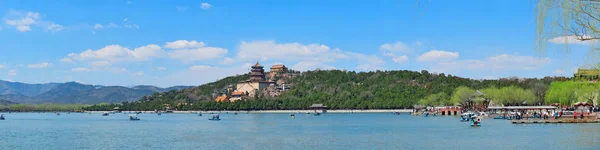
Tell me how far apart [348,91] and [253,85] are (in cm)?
2766

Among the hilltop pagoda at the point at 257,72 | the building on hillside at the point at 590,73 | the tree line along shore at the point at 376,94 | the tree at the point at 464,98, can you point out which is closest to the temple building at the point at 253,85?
the hilltop pagoda at the point at 257,72

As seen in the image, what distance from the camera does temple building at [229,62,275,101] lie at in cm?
17125

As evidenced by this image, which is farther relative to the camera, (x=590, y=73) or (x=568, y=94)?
(x=568, y=94)

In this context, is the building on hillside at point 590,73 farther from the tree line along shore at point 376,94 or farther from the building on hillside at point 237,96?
the building on hillside at point 237,96

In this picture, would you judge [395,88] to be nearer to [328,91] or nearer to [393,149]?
[328,91]

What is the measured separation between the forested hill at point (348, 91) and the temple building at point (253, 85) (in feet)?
22.2

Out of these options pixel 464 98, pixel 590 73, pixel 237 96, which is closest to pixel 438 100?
pixel 464 98

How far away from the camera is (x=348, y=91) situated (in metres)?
162

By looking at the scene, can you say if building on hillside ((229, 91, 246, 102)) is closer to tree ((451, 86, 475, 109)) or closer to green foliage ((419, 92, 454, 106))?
green foliage ((419, 92, 454, 106))

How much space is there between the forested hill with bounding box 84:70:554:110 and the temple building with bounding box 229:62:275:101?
22.2 ft

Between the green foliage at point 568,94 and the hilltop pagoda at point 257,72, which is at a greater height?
the hilltop pagoda at point 257,72

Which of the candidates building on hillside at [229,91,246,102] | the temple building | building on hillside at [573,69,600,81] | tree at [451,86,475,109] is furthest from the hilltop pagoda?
building on hillside at [573,69,600,81]

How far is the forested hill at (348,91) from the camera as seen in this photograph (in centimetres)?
14012

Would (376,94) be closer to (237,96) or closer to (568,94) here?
(237,96)
